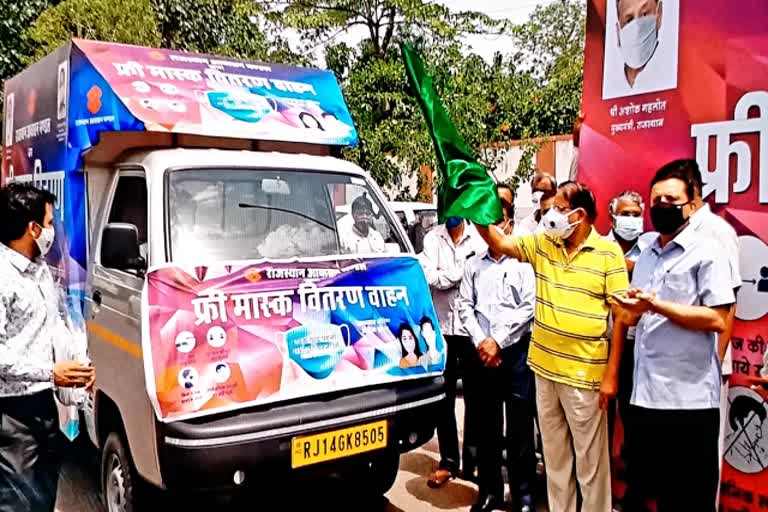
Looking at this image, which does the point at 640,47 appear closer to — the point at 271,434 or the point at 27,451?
the point at 271,434

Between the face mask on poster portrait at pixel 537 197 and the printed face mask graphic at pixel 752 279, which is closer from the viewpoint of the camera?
Result: the printed face mask graphic at pixel 752 279

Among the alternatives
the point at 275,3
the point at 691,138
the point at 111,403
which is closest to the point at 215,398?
the point at 111,403

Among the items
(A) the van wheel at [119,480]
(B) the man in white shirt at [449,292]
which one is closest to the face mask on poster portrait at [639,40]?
(B) the man in white shirt at [449,292]

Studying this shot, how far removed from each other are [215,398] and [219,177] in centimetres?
130

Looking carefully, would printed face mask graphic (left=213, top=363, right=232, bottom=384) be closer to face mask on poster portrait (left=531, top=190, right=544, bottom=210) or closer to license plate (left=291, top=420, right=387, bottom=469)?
license plate (left=291, top=420, right=387, bottom=469)

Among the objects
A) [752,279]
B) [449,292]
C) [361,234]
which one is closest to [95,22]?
[361,234]

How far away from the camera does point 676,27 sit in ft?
11.7

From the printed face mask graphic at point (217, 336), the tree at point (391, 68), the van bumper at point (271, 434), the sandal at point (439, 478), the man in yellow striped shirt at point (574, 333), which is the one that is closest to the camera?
the van bumper at point (271, 434)

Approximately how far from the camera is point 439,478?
180 inches

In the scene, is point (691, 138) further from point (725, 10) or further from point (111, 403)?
point (111, 403)

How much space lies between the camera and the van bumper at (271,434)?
3098 millimetres

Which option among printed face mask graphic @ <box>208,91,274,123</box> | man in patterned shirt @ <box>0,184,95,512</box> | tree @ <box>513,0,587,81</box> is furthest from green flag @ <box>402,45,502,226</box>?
tree @ <box>513,0,587,81</box>

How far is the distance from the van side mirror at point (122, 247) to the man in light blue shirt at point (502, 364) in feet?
Answer: 6.24

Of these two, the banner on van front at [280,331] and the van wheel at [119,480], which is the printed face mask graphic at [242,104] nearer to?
the banner on van front at [280,331]
